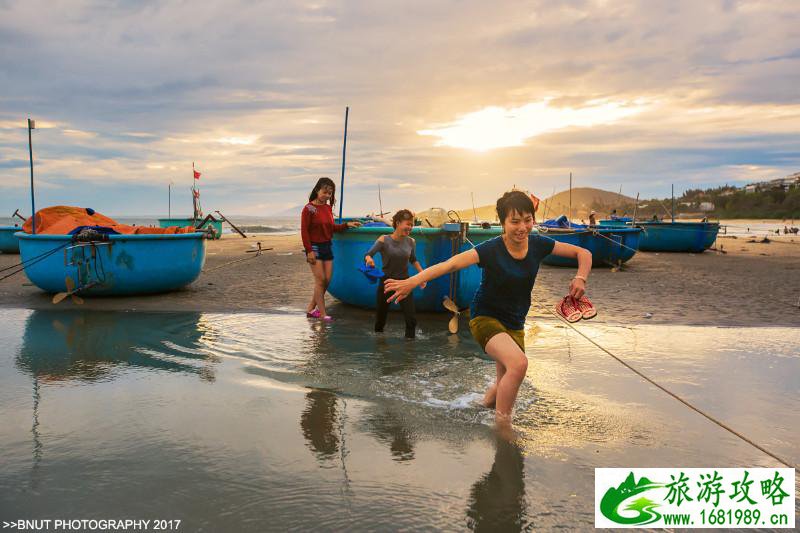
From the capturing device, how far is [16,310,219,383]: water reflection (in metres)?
5.71

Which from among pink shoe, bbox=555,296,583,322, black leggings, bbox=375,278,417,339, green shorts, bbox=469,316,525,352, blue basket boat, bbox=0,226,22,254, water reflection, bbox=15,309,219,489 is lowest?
water reflection, bbox=15,309,219,489

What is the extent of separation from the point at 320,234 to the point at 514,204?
4.81 meters

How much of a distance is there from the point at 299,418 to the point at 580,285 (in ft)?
6.99

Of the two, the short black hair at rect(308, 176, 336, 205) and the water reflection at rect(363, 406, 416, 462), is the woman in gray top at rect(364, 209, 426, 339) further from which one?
the water reflection at rect(363, 406, 416, 462)

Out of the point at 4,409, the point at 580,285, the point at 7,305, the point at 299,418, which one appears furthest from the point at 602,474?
the point at 7,305

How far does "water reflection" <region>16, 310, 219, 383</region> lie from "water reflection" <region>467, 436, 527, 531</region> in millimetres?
2848

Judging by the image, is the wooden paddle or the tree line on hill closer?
the wooden paddle

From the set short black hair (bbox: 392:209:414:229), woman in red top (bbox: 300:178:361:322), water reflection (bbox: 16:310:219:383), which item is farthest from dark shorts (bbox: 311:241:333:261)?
water reflection (bbox: 16:310:219:383)

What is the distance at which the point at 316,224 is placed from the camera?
27.7 feet

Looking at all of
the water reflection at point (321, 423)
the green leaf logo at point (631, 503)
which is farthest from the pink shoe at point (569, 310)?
the water reflection at point (321, 423)

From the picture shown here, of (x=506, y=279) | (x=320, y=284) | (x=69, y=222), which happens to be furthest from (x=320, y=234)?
(x=69, y=222)

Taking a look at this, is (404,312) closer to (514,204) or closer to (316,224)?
(316,224)

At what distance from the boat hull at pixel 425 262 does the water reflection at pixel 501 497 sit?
15.9ft

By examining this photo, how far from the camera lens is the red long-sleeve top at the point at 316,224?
27.5 feet
